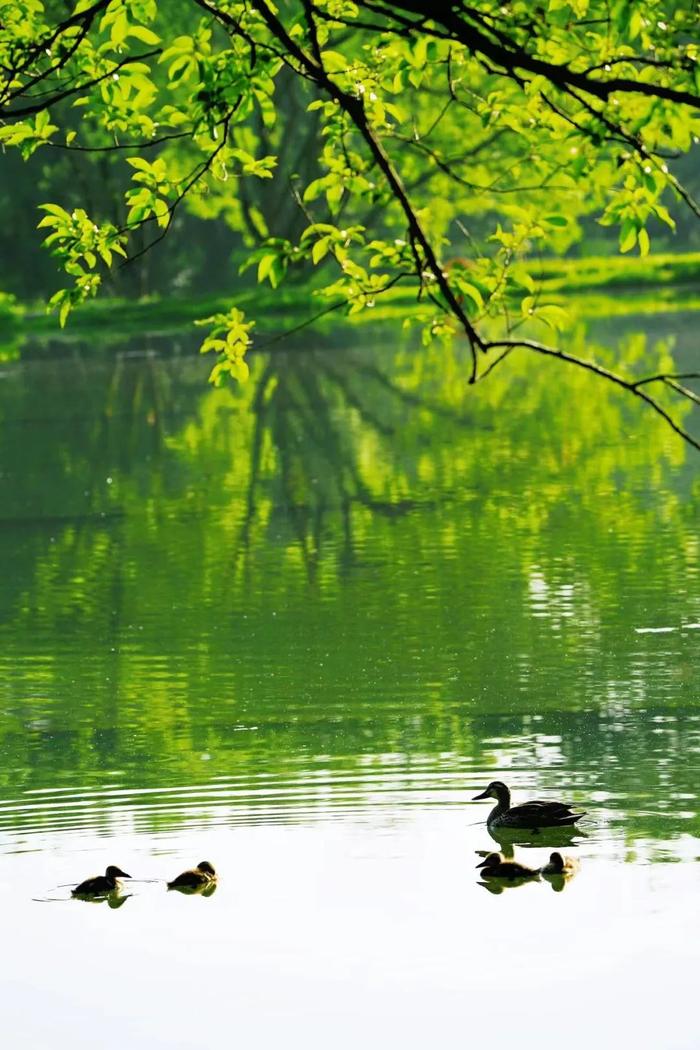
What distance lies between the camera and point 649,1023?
760 centimetres

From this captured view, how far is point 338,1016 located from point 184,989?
27.3 inches

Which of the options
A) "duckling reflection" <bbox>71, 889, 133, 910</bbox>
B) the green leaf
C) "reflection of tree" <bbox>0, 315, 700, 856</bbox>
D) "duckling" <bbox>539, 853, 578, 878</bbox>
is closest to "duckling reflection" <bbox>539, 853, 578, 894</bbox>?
"duckling" <bbox>539, 853, 578, 878</bbox>

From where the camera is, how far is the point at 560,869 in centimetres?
923

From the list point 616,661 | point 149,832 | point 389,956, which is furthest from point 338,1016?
point 616,661

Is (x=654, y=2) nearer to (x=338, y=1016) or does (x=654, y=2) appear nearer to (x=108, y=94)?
(x=108, y=94)

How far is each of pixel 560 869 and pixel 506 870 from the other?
24cm

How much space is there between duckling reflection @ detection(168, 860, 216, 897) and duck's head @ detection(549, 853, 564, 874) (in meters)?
1.45

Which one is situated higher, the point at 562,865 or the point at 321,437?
the point at 562,865

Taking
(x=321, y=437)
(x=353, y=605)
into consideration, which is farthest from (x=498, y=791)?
(x=321, y=437)

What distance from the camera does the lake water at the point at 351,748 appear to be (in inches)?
317

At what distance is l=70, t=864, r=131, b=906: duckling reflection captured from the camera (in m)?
9.09

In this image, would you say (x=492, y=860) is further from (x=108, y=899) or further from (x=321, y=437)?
(x=321, y=437)

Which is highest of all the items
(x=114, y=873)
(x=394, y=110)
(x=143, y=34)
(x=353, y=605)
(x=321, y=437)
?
(x=143, y=34)

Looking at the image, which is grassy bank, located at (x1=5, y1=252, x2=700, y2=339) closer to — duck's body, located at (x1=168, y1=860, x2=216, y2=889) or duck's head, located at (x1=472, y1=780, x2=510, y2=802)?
duck's head, located at (x1=472, y1=780, x2=510, y2=802)
